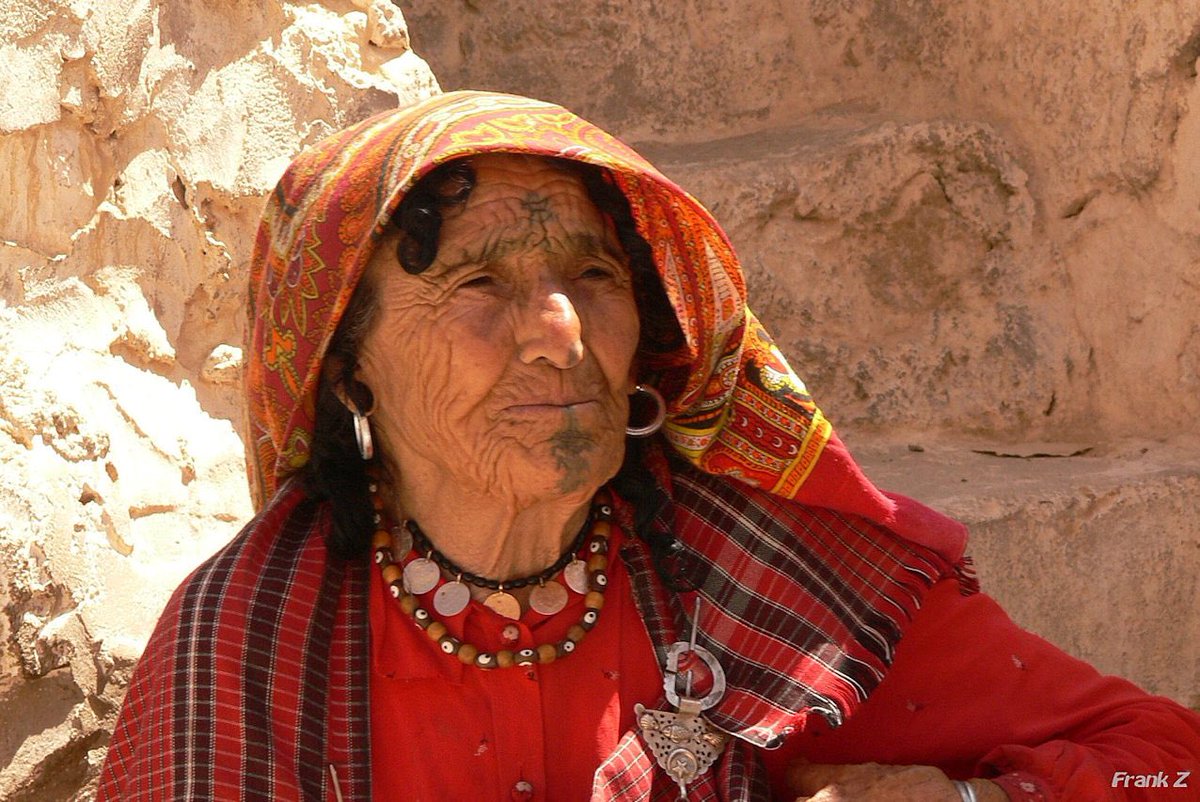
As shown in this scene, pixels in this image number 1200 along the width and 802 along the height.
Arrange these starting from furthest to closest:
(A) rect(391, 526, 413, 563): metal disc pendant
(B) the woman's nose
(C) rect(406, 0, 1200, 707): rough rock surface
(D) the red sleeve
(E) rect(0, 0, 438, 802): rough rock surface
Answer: (C) rect(406, 0, 1200, 707): rough rock surface
(E) rect(0, 0, 438, 802): rough rock surface
(A) rect(391, 526, 413, 563): metal disc pendant
(D) the red sleeve
(B) the woman's nose

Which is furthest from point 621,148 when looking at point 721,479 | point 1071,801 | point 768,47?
point 768,47

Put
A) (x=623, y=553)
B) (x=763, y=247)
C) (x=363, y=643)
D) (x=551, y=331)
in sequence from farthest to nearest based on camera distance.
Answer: (x=763, y=247) → (x=623, y=553) → (x=363, y=643) → (x=551, y=331)

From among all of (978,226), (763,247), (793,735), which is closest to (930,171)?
(978,226)

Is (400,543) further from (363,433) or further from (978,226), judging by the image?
(978,226)

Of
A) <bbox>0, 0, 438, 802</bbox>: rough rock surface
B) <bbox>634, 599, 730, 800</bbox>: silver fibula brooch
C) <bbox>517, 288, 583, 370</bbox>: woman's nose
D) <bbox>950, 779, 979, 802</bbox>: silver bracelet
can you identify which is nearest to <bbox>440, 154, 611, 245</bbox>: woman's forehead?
<bbox>517, 288, 583, 370</bbox>: woman's nose

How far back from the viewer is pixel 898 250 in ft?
12.6

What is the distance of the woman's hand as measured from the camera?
6.81ft

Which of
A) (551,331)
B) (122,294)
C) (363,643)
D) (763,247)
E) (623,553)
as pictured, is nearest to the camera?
(551,331)

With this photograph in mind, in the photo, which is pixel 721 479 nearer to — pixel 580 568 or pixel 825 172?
pixel 580 568

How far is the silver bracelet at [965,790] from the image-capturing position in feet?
6.77

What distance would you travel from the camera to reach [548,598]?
7.33 ft

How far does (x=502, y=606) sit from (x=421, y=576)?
127 mm

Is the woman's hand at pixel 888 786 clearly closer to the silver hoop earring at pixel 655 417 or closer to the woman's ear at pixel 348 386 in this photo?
the silver hoop earring at pixel 655 417

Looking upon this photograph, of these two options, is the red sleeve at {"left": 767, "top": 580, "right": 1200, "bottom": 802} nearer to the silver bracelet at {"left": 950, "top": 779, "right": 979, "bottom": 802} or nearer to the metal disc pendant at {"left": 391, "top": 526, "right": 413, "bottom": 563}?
the silver bracelet at {"left": 950, "top": 779, "right": 979, "bottom": 802}
